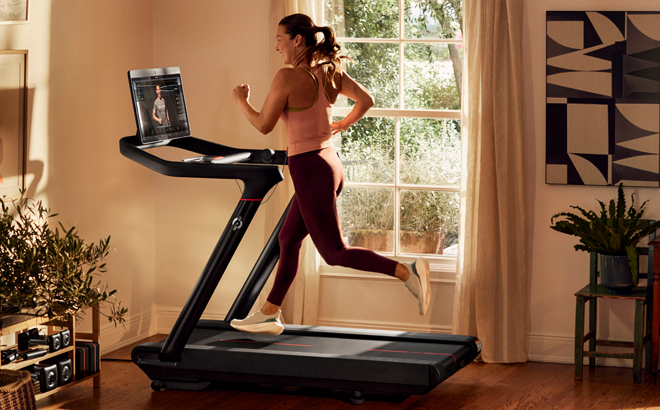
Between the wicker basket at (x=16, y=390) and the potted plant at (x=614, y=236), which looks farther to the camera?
the potted plant at (x=614, y=236)

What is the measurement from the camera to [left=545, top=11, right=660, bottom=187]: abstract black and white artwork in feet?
13.1

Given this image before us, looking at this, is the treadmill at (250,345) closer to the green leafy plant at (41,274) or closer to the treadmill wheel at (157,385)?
the treadmill wheel at (157,385)

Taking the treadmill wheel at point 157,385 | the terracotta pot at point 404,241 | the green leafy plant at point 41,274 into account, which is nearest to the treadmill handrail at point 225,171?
the green leafy plant at point 41,274

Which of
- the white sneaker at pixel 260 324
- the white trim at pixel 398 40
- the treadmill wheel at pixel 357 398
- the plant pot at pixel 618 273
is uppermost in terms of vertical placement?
the white trim at pixel 398 40

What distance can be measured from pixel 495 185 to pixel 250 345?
1570 mm

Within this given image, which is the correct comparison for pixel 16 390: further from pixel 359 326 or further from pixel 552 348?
pixel 552 348

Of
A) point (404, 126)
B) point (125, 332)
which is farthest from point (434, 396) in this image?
point (125, 332)

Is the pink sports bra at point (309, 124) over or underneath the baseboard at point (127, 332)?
over

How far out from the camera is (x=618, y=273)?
3.78 metres

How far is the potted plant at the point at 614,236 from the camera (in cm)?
378

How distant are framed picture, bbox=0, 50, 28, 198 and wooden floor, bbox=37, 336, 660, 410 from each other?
1029 mm

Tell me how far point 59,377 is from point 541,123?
2743mm

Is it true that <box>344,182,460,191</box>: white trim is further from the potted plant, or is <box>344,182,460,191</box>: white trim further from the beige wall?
the potted plant

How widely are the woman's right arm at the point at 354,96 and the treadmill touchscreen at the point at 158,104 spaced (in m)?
0.73
